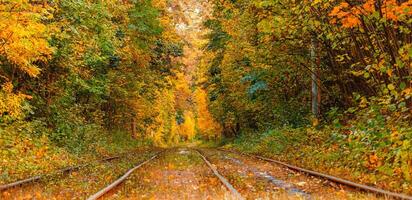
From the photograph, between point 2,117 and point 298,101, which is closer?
point 2,117

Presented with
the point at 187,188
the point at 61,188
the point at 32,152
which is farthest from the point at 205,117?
the point at 61,188

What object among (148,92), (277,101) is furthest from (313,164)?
(148,92)

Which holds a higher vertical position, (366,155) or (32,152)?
(32,152)

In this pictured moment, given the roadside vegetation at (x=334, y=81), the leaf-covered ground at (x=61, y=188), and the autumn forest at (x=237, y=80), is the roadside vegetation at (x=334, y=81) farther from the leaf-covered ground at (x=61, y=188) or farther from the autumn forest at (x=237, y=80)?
the leaf-covered ground at (x=61, y=188)

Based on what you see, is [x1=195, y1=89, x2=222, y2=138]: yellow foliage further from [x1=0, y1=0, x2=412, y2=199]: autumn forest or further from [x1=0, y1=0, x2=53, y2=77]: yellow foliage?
[x1=0, y1=0, x2=53, y2=77]: yellow foliage

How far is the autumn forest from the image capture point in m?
11.7

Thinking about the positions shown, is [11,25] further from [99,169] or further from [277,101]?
[277,101]

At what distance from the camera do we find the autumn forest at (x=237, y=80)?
1174cm

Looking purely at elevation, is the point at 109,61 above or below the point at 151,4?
below

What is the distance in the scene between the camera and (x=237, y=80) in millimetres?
34656

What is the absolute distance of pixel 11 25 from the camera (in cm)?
1395

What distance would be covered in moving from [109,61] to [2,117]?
13498mm

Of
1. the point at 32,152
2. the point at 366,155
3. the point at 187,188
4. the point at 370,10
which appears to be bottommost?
the point at 187,188

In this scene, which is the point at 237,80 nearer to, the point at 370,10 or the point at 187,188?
the point at 370,10
